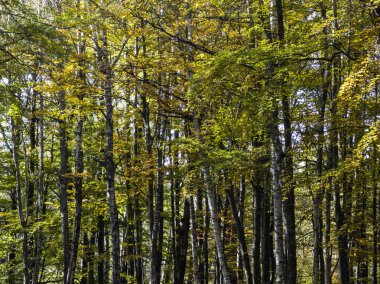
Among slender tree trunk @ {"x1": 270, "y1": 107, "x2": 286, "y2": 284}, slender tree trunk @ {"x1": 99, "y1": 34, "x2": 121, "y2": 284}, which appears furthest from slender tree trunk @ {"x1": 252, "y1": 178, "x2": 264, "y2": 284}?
slender tree trunk @ {"x1": 99, "y1": 34, "x2": 121, "y2": 284}

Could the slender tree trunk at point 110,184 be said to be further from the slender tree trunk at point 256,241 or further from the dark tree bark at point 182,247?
the dark tree bark at point 182,247

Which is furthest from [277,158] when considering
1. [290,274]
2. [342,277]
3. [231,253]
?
[231,253]

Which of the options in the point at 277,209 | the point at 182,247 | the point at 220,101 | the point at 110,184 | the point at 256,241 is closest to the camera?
the point at 277,209

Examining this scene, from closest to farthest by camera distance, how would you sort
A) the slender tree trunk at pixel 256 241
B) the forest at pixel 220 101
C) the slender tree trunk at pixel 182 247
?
the forest at pixel 220 101, the slender tree trunk at pixel 256 241, the slender tree trunk at pixel 182 247

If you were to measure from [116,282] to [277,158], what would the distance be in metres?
6.44

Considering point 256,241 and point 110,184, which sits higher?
point 110,184

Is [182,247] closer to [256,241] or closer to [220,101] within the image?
[256,241]

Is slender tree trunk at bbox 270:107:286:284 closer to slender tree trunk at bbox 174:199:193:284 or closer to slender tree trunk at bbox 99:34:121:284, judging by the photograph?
slender tree trunk at bbox 99:34:121:284

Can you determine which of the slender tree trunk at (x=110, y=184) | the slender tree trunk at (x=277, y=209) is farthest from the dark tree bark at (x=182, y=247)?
the slender tree trunk at (x=277, y=209)

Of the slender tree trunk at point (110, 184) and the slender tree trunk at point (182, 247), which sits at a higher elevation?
the slender tree trunk at point (110, 184)

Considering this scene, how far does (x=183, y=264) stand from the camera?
53.6 ft

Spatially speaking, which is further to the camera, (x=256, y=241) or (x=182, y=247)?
(x=182, y=247)

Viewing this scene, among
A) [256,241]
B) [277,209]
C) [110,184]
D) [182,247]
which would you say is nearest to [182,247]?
[182,247]

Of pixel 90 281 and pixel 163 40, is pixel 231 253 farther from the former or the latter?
pixel 163 40
